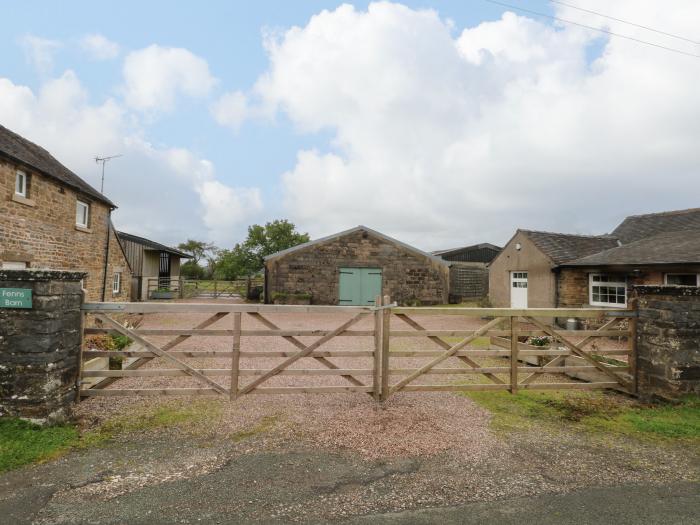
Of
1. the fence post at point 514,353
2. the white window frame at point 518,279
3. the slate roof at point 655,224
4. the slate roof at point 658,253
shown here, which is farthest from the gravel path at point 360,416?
the slate roof at point 655,224

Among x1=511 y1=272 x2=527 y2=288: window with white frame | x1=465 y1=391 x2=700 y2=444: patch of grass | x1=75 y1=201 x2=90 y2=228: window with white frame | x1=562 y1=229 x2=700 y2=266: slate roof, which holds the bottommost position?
x1=465 y1=391 x2=700 y2=444: patch of grass

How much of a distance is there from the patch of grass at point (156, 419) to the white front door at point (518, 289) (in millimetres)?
16251

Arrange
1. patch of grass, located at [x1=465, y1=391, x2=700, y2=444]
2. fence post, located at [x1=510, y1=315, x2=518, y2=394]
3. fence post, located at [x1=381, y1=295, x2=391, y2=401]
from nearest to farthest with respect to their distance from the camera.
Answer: patch of grass, located at [x1=465, y1=391, x2=700, y2=444] → fence post, located at [x1=381, y1=295, x2=391, y2=401] → fence post, located at [x1=510, y1=315, x2=518, y2=394]

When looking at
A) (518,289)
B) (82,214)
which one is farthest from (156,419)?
(518,289)

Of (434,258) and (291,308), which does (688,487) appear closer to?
(291,308)

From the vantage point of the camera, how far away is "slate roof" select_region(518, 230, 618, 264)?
1652 centimetres

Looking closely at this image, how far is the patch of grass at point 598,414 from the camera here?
462 cm

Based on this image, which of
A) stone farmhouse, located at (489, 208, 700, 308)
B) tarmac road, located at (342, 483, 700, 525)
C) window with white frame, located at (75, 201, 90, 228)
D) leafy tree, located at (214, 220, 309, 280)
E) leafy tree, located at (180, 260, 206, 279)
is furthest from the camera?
leafy tree, located at (180, 260, 206, 279)

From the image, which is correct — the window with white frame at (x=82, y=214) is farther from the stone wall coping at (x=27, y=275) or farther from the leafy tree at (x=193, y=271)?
the leafy tree at (x=193, y=271)

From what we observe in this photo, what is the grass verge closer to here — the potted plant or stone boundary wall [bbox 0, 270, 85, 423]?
stone boundary wall [bbox 0, 270, 85, 423]

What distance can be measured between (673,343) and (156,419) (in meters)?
7.28

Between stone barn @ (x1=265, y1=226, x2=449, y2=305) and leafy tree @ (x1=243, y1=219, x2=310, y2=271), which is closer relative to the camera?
stone barn @ (x1=265, y1=226, x2=449, y2=305)

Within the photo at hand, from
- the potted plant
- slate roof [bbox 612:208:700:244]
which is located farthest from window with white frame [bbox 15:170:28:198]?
slate roof [bbox 612:208:700:244]

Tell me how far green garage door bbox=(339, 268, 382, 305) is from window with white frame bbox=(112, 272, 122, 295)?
11.2 m
